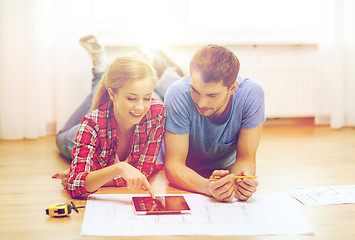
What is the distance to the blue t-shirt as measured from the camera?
1.68 metres

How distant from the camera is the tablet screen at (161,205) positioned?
1435 millimetres

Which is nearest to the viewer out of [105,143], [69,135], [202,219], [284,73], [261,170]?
[202,219]

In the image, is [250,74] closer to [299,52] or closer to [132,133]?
[299,52]

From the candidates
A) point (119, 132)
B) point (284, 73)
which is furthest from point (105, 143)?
point (284, 73)

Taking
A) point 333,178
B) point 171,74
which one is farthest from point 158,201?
point 171,74

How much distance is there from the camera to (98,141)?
5.41ft

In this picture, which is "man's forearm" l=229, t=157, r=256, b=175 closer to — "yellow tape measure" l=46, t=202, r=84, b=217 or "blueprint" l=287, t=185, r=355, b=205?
"blueprint" l=287, t=185, r=355, b=205

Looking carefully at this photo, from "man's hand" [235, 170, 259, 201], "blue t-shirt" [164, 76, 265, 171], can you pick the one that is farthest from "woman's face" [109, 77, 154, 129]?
"man's hand" [235, 170, 259, 201]

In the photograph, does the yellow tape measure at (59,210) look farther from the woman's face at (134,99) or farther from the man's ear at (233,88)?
the man's ear at (233,88)

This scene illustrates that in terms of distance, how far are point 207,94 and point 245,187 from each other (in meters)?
0.32

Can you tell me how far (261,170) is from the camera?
2.19 meters

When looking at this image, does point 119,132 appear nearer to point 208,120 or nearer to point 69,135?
point 208,120

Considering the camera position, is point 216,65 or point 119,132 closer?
point 216,65

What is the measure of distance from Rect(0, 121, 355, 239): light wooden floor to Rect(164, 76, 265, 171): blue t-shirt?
281 mm
